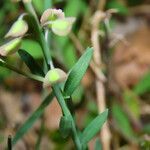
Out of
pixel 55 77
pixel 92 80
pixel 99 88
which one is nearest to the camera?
pixel 55 77

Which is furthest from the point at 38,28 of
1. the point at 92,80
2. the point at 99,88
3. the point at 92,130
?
the point at 92,80

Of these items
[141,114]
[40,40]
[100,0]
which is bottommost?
[141,114]

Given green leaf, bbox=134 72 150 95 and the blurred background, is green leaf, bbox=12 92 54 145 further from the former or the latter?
green leaf, bbox=134 72 150 95

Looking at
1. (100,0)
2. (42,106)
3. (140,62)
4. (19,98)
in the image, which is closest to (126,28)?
(140,62)

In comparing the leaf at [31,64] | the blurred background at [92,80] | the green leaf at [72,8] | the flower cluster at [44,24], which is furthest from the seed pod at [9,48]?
the green leaf at [72,8]

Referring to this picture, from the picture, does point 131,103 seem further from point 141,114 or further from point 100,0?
point 100,0

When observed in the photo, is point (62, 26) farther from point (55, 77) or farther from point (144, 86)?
point (144, 86)

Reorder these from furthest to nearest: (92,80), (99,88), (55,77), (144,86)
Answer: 1. (92,80)
2. (144,86)
3. (99,88)
4. (55,77)
